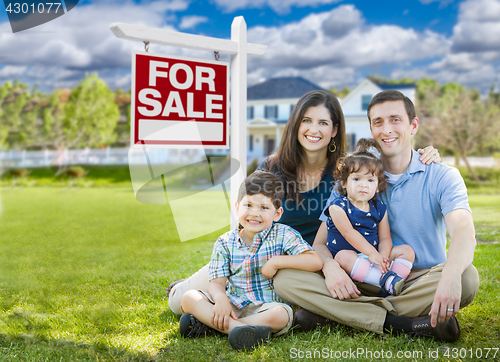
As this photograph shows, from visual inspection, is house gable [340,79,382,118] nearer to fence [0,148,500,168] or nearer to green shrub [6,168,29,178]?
fence [0,148,500,168]

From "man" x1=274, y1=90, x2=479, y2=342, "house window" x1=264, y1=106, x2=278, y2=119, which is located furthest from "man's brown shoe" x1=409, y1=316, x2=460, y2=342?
"house window" x1=264, y1=106, x2=278, y2=119

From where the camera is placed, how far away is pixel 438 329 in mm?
2014

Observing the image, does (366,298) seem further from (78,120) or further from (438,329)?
(78,120)

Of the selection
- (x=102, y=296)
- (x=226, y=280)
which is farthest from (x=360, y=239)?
(x=102, y=296)

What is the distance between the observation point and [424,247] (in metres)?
2.32

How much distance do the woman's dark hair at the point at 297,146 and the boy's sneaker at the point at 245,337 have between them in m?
0.89

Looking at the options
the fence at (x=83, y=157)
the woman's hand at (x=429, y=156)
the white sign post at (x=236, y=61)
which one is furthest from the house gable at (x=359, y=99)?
the woman's hand at (x=429, y=156)

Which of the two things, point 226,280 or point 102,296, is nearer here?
point 226,280

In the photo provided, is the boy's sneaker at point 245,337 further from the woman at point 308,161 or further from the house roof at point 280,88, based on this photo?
the house roof at point 280,88

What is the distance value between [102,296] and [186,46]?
1.92 meters

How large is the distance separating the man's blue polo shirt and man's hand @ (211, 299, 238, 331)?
1.02m

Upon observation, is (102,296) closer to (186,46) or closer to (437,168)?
(186,46)

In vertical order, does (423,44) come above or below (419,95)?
above

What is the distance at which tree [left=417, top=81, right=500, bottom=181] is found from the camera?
18.6m
